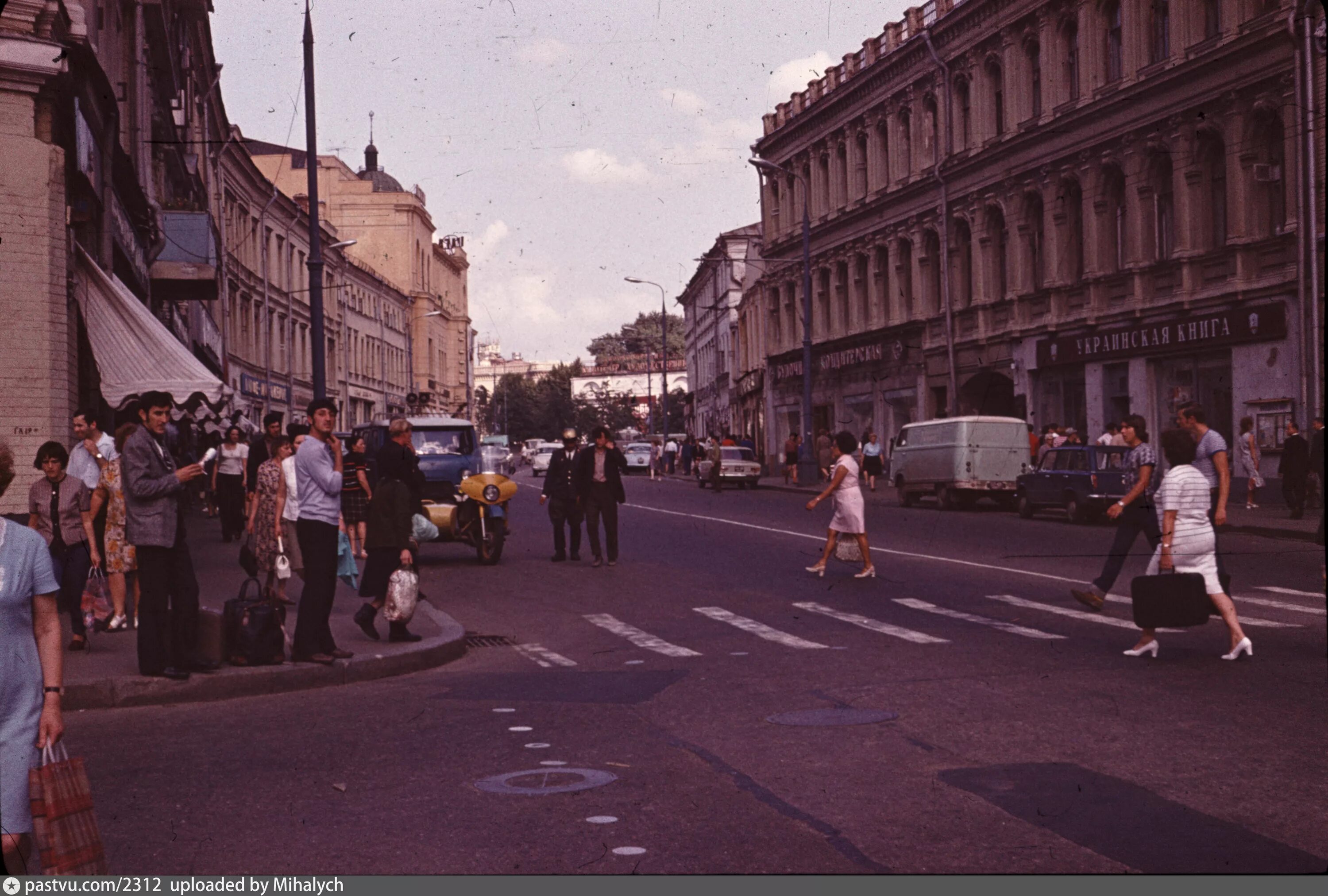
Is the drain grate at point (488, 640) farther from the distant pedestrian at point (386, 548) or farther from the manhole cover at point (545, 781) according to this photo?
the manhole cover at point (545, 781)

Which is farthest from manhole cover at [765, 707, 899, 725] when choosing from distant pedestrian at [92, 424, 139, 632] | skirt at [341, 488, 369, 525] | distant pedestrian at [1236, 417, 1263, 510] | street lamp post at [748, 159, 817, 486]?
street lamp post at [748, 159, 817, 486]

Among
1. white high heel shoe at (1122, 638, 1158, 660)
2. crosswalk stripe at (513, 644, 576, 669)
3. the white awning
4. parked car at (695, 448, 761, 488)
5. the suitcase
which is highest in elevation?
the white awning

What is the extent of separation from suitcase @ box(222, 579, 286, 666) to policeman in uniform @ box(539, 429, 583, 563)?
1015cm

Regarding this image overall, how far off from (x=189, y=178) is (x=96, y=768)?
113 feet

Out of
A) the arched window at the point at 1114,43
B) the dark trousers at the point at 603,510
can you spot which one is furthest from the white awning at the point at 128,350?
the arched window at the point at 1114,43

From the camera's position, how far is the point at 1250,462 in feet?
97.8

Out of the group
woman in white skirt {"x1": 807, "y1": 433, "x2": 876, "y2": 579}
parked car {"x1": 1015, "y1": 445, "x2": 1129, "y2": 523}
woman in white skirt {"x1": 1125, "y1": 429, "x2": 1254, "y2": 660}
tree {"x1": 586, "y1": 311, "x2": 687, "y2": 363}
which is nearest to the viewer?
woman in white skirt {"x1": 1125, "y1": 429, "x2": 1254, "y2": 660}

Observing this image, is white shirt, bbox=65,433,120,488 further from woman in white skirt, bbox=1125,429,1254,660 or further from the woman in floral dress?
woman in white skirt, bbox=1125,429,1254,660

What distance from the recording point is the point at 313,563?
36.4 feet

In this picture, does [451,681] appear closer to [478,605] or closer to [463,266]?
[478,605]

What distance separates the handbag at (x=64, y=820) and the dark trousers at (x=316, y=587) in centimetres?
668

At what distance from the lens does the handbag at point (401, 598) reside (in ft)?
40.9

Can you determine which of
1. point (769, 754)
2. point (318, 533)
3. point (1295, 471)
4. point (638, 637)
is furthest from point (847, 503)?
point (1295, 471)

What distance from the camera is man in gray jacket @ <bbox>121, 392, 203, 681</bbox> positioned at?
33.5 ft
